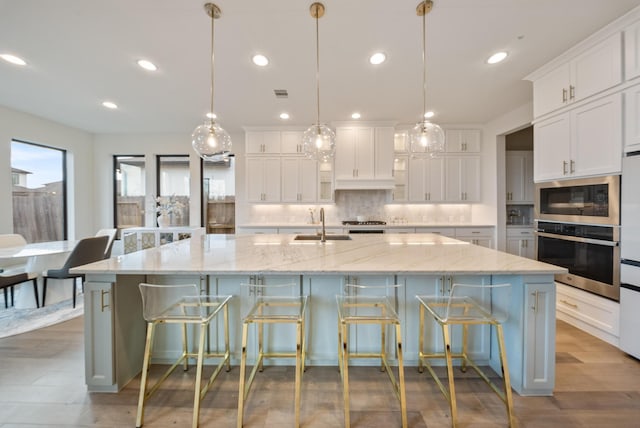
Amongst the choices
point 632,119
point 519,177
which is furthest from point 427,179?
point 632,119

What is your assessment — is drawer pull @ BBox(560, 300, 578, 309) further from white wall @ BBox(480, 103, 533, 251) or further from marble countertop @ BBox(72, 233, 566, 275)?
white wall @ BBox(480, 103, 533, 251)

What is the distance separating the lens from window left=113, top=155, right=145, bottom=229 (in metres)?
5.49

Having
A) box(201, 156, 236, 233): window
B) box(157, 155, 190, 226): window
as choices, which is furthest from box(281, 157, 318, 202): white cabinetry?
box(157, 155, 190, 226): window

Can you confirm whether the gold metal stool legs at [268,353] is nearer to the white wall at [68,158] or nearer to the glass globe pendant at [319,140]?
the glass globe pendant at [319,140]

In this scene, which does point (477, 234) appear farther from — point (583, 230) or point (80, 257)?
point (80, 257)

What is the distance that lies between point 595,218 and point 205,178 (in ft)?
19.2

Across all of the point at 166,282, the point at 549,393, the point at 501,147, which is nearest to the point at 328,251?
the point at 166,282

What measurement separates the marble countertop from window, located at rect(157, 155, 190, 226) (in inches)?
140

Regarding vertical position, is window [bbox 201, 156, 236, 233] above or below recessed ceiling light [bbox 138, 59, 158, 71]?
below

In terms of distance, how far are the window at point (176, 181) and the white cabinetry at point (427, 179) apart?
4518 mm

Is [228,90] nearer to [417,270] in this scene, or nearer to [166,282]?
[166,282]

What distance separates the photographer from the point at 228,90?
3.37 m

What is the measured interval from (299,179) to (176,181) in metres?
2.67

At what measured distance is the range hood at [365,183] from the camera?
4.72 metres
